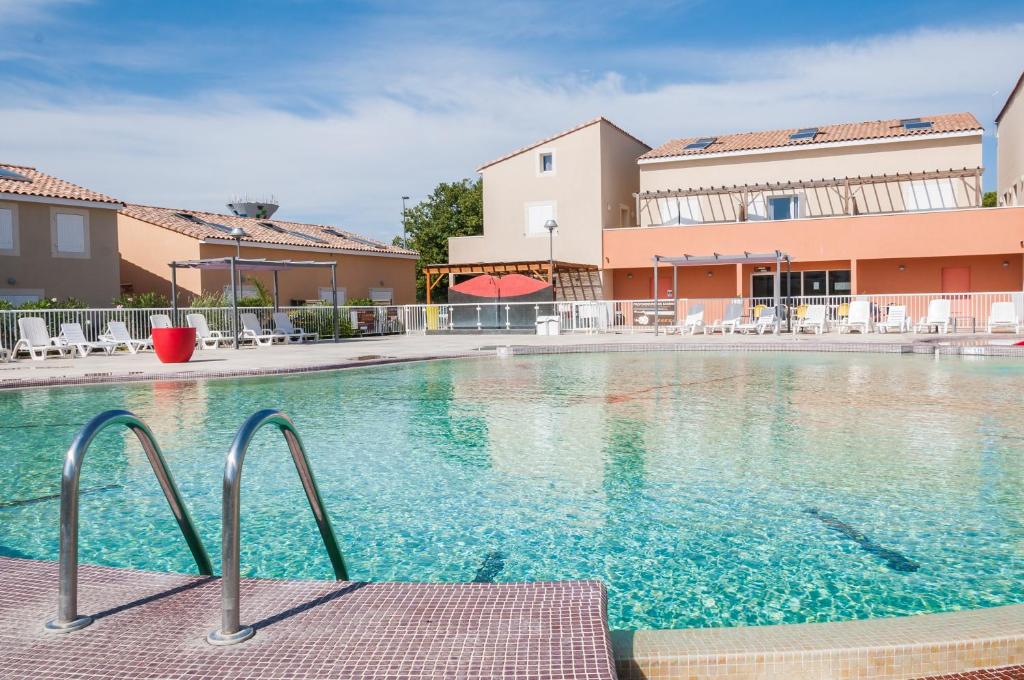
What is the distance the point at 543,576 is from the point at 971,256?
30954 mm

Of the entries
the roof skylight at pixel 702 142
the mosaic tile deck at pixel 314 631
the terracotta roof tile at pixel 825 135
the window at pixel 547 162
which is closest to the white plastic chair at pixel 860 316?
the terracotta roof tile at pixel 825 135

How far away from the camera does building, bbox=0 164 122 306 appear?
84.8ft

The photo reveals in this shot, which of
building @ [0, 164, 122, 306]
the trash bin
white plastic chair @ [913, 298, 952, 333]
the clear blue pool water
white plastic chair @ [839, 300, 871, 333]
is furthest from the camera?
the trash bin

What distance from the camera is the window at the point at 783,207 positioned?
108ft

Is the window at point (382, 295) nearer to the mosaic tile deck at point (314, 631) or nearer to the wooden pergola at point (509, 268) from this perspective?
the wooden pergola at point (509, 268)

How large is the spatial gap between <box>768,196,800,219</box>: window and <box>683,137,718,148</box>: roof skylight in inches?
154

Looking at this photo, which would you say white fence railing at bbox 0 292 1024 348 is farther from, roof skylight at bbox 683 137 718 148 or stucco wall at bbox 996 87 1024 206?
roof skylight at bbox 683 137 718 148

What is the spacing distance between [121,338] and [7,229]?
8966mm

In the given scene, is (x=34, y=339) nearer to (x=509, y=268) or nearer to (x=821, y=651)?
(x=509, y=268)

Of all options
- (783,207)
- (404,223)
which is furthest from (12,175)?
(404,223)

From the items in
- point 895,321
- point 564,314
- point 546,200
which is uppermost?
point 546,200

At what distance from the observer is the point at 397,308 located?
30.0 metres

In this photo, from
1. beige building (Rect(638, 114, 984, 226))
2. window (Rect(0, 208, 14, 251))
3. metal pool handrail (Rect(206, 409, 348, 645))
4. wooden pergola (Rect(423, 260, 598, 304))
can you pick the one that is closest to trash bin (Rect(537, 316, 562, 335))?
wooden pergola (Rect(423, 260, 598, 304))

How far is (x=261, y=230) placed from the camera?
117ft
